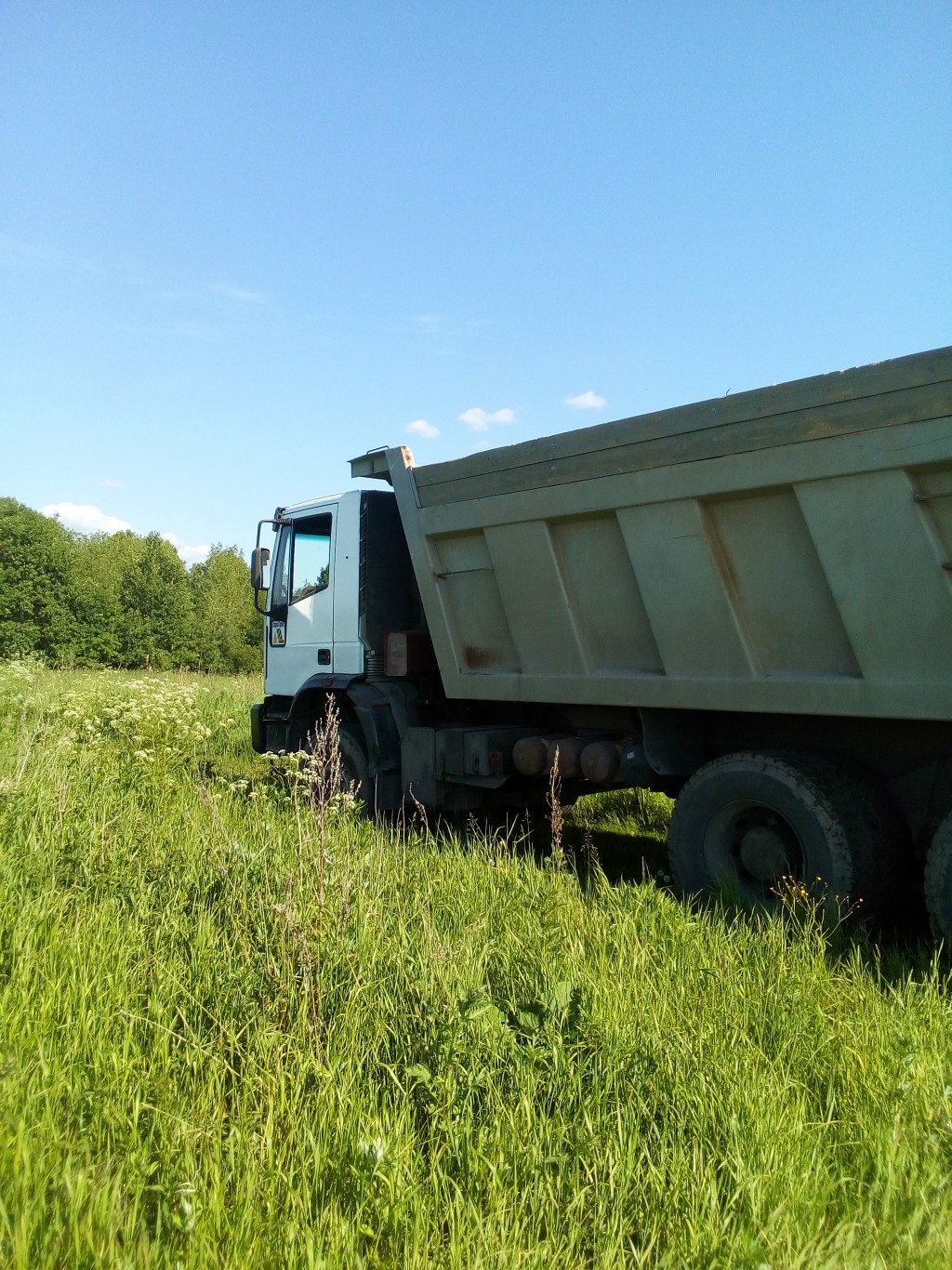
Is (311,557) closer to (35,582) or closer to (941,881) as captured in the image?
(941,881)

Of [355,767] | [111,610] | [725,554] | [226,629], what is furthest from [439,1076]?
[226,629]

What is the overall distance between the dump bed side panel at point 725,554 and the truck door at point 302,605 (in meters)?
1.52

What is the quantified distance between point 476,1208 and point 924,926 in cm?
378

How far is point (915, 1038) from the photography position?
10.2 ft

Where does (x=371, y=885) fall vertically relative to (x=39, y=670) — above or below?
below

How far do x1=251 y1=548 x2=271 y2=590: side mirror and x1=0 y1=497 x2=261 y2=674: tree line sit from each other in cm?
4066

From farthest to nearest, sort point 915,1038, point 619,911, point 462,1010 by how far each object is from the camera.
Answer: point 619,911 < point 915,1038 < point 462,1010

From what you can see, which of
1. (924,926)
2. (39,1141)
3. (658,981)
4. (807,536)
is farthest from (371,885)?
(924,926)

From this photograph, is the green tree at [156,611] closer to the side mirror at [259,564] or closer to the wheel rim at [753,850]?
the side mirror at [259,564]

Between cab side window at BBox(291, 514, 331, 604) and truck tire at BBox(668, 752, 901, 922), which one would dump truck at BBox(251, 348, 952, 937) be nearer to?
truck tire at BBox(668, 752, 901, 922)

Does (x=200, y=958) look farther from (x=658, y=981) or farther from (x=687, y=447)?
(x=687, y=447)

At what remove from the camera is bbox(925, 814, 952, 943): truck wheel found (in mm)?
3990

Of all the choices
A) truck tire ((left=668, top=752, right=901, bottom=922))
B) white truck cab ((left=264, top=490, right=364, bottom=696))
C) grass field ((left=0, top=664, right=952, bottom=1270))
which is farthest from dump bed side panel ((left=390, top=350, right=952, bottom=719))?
grass field ((left=0, top=664, right=952, bottom=1270))

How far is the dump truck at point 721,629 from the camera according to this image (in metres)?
4.21
